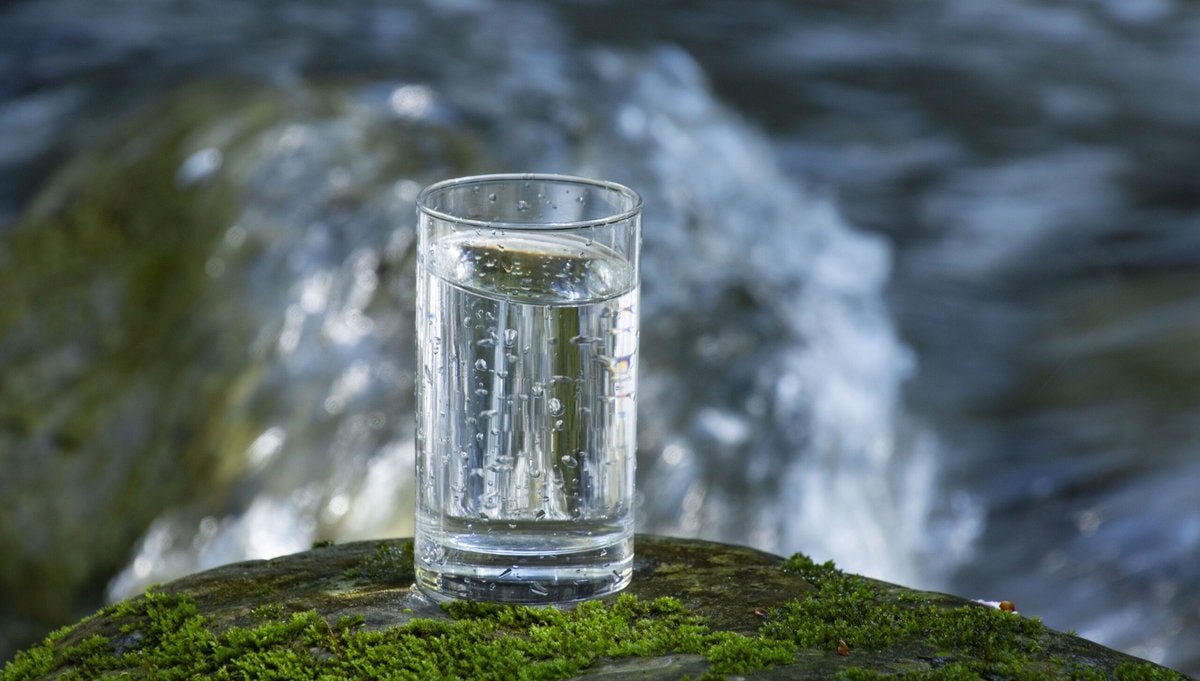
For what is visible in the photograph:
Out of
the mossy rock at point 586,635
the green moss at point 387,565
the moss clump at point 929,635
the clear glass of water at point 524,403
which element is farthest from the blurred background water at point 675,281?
the moss clump at point 929,635

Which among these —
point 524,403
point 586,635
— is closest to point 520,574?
point 586,635

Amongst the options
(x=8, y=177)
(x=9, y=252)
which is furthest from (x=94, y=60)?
(x=9, y=252)

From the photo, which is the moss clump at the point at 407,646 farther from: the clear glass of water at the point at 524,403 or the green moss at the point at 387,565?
the green moss at the point at 387,565

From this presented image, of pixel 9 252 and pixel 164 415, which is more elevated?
pixel 9 252

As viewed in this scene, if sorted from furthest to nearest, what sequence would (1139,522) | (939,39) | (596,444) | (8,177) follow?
(939,39) → (8,177) → (1139,522) → (596,444)

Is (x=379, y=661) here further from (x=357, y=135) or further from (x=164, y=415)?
(x=357, y=135)

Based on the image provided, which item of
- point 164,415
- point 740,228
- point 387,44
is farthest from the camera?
point 387,44

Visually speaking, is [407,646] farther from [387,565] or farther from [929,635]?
[929,635]
